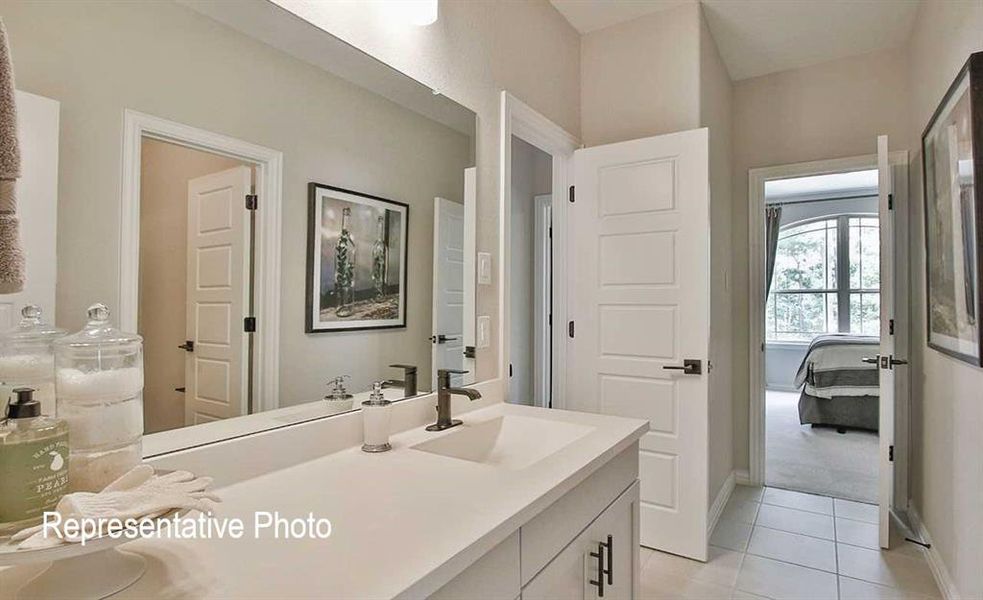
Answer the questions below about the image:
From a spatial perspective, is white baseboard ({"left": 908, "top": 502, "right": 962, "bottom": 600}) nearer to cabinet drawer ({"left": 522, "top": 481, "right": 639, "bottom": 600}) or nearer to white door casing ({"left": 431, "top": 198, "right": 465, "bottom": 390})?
cabinet drawer ({"left": 522, "top": 481, "right": 639, "bottom": 600})

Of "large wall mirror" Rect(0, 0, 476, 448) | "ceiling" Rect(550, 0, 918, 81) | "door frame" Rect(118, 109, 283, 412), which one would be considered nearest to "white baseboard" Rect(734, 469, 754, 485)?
"ceiling" Rect(550, 0, 918, 81)

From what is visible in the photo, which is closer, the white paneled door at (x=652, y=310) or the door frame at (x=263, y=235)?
the door frame at (x=263, y=235)

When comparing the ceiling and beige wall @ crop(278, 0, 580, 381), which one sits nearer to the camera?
beige wall @ crop(278, 0, 580, 381)

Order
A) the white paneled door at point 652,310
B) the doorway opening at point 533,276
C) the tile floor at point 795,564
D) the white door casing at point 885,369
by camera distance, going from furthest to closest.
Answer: the doorway opening at point 533,276 → the white door casing at point 885,369 → the white paneled door at point 652,310 → the tile floor at point 795,564

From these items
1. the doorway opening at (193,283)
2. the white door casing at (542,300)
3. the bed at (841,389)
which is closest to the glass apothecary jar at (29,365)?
the doorway opening at (193,283)

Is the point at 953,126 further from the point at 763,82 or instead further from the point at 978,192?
the point at 763,82

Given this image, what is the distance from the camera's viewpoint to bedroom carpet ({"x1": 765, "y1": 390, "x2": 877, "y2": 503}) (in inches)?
136

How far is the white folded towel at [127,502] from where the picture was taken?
1.87 ft

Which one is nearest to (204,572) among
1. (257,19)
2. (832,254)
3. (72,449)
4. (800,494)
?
(72,449)

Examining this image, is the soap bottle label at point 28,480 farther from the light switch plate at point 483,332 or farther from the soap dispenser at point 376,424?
the light switch plate at point 483,332

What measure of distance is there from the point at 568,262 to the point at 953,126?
1604 millimetres

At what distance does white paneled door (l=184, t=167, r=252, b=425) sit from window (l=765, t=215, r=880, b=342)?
25.0 feet

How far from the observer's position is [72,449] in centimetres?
69

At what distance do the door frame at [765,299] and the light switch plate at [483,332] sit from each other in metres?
2.40
